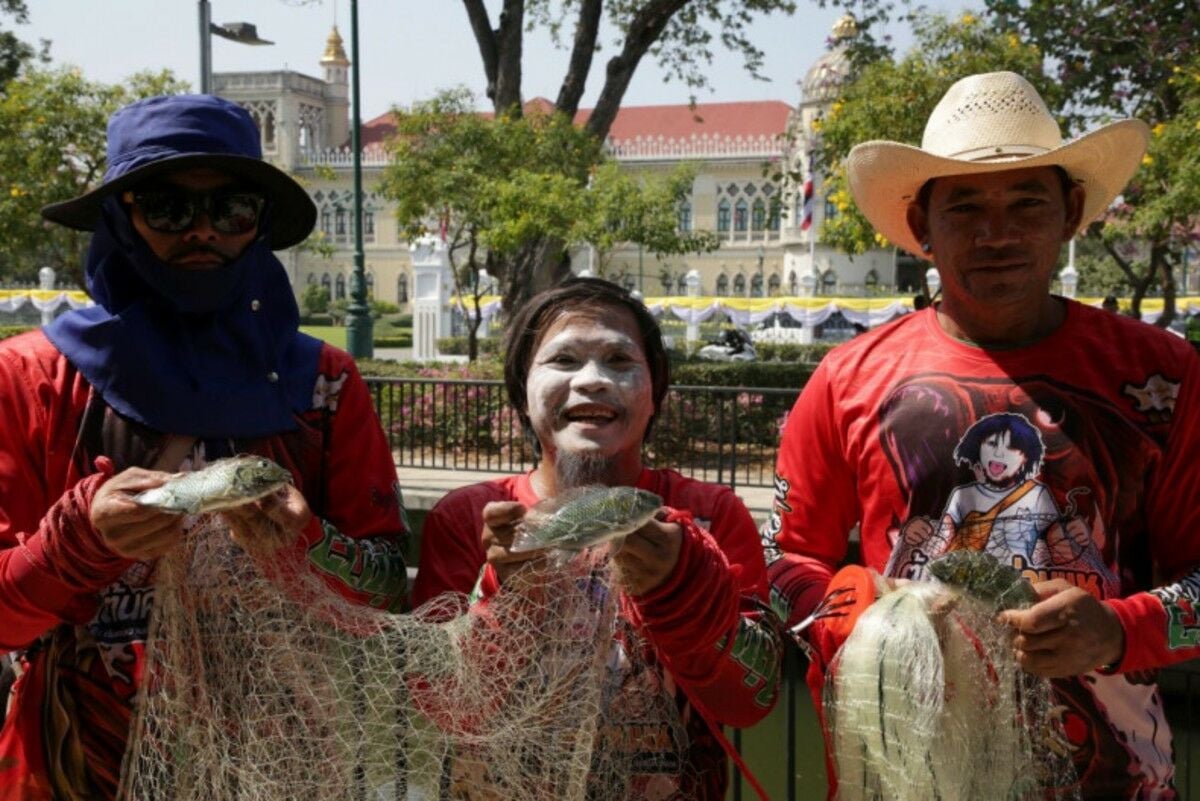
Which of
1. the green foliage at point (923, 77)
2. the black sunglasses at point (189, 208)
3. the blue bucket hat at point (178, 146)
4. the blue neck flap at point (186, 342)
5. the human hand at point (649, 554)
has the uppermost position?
the green foliage at point (923, 77)

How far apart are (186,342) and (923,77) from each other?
11999mm

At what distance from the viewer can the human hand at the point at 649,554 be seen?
172 cm

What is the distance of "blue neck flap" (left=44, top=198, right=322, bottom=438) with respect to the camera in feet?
6.66

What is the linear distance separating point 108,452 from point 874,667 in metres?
1.35

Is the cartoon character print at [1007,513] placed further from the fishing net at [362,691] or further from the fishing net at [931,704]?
the fishing net at [362,691]

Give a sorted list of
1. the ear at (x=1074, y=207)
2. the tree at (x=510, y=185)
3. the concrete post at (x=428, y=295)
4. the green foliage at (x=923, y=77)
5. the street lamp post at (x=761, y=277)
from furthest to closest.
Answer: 1. the street lamp post at (x=761, y=277)
2. the concrete post at (x=428, y=295)
3. the tree at (x=510, y=185)
4. the green foliage at (x=923, y=77)
5. the ear at (x=1074, y=207)

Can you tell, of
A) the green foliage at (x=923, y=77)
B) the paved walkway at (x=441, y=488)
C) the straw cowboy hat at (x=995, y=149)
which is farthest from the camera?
the green foliage at (x=923, y=77)

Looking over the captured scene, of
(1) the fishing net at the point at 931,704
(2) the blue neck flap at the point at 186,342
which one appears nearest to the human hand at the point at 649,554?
(1) the fishing net at the point at 931,704

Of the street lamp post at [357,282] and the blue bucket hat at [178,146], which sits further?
the street lamp post at [357,282]

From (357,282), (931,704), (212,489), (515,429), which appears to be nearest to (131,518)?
(212,489)

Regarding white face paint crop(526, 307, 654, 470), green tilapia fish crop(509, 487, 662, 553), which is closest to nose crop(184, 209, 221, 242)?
white face paint crop(526, 307, 654, 470)

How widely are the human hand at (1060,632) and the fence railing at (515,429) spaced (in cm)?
808

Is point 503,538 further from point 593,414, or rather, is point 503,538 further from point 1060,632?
point 1060,632

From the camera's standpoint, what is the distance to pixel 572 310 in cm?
215
